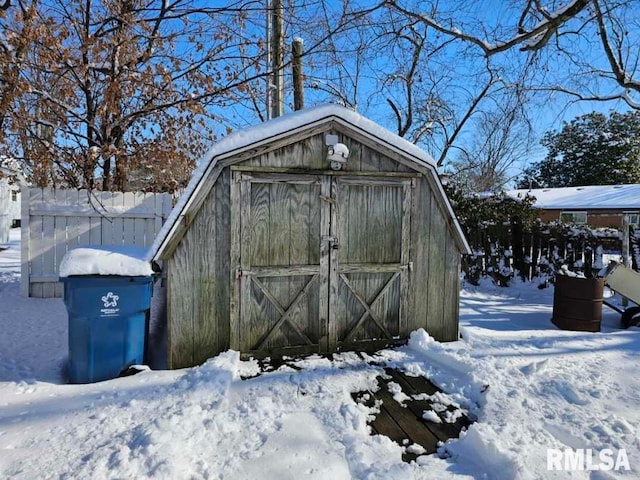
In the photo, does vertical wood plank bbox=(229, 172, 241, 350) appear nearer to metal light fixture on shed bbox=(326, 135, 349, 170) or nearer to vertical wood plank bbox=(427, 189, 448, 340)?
metal light fixture on shed bbox=(326, 135, 349, 170)

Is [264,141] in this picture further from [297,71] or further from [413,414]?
[297,71]

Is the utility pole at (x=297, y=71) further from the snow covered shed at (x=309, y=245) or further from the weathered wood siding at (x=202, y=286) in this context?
the weathered wood siding at (x=202, y=286)

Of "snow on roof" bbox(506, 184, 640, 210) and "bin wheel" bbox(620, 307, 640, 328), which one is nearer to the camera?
"bin wheel" bbox(620, 307, 640, 328)

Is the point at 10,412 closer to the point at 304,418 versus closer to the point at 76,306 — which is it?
the point at 76,306

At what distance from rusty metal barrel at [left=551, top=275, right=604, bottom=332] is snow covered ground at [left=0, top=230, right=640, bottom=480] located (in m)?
0.98

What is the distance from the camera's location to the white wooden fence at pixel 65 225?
20.5 ft

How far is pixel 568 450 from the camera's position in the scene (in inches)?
95.9

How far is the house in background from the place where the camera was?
1881 cm

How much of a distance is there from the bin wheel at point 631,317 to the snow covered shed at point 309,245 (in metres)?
3.36

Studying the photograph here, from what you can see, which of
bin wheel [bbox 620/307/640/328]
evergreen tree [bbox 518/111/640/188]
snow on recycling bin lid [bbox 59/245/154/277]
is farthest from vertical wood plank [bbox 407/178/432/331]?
evergreen tree [bbox 518/111/640/188]

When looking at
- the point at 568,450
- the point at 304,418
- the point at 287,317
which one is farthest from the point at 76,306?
the point at 568,450

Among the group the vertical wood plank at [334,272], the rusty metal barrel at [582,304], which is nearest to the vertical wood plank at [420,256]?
the vertical wood plank at [334,272]

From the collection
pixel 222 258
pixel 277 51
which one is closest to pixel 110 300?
pixel 222 258

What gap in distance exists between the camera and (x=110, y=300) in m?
3.39
